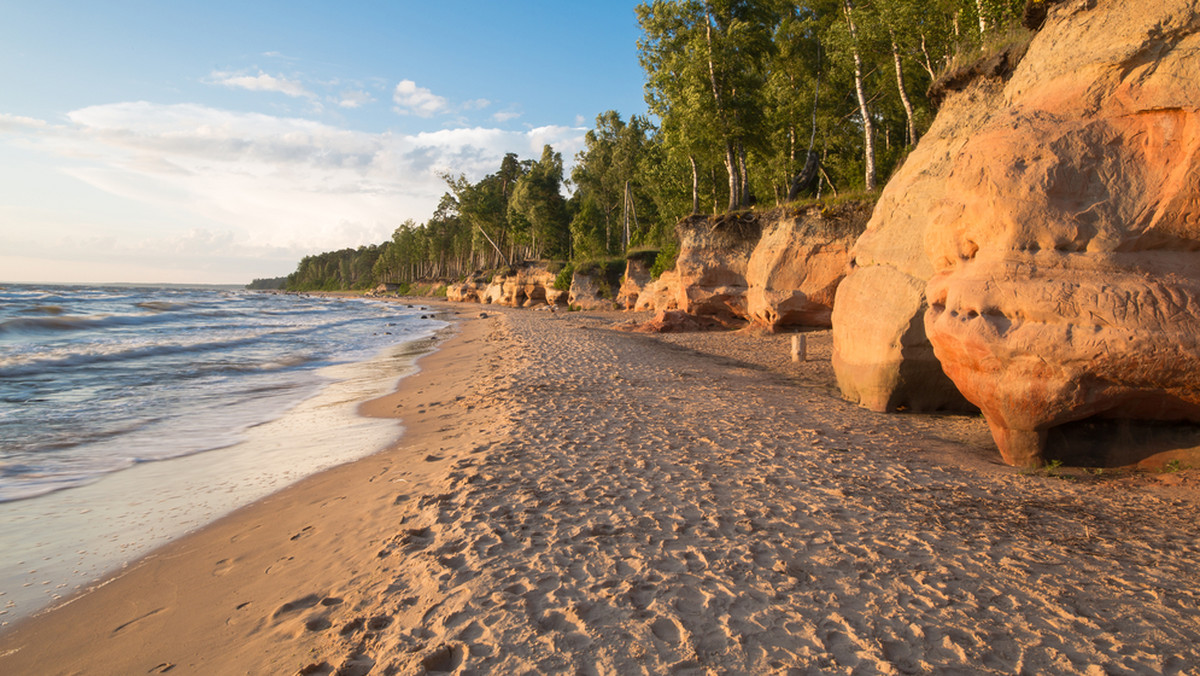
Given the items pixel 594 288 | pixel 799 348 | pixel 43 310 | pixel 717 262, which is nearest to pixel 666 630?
pixel 799 348

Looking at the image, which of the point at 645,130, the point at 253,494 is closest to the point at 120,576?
the point at 253,494

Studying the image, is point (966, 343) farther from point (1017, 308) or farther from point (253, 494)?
point (253, 494)

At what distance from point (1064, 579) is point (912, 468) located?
240 centimetres

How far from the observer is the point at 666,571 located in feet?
12.2

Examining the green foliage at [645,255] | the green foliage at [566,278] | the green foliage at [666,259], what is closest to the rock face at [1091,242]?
the green foliage at [666,259]

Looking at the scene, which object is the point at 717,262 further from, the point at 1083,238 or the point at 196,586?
the point at 196,586

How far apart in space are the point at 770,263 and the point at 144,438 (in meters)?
16.5

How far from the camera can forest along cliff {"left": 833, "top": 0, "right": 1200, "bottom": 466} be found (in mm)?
5062

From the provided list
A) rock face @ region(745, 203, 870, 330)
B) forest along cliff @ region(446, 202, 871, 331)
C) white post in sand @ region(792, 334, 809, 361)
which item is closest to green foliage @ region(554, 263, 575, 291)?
forest along cliff @ region(446, 202, 871, 331)

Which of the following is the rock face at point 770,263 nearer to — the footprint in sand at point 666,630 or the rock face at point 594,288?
the rock face at point 594,288

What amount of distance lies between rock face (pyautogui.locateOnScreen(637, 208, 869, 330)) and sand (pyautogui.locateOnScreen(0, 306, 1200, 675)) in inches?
435

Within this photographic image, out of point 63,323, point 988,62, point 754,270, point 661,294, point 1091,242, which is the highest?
point 988,62

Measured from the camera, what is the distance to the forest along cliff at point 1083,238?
506 centimetres

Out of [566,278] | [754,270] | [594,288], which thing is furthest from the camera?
[566,278]
